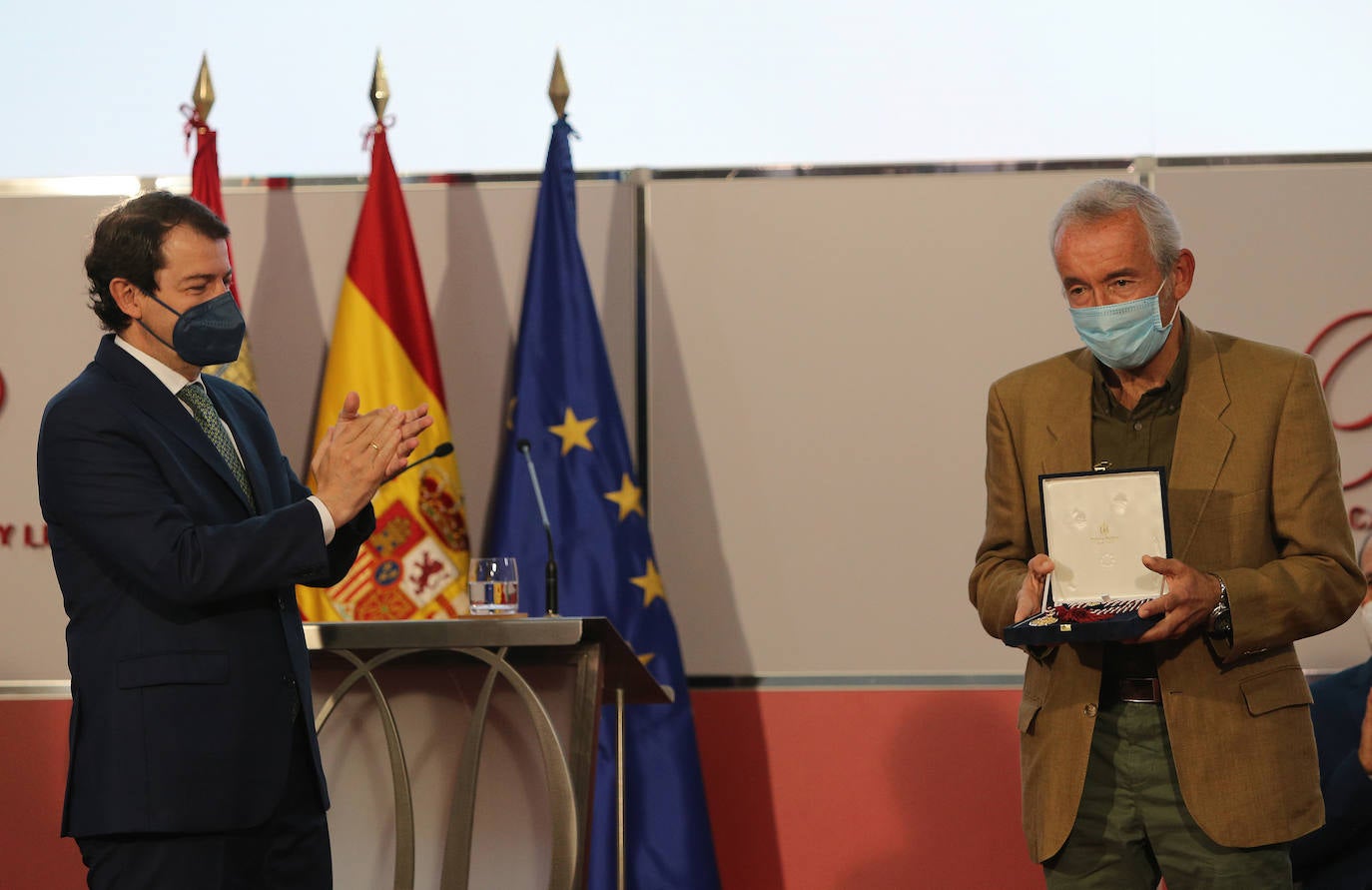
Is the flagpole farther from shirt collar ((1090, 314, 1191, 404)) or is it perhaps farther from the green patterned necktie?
shirt collar ((1090, 314, 1191, 404))

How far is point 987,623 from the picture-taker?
7.79 ft

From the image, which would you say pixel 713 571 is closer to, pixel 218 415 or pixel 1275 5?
pixel 218 415

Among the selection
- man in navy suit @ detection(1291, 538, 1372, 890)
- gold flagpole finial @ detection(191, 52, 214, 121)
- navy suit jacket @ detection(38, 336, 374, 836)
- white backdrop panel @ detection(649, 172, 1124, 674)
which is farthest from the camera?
white backdrop panel @ detection(649, 172, 1124, 674)

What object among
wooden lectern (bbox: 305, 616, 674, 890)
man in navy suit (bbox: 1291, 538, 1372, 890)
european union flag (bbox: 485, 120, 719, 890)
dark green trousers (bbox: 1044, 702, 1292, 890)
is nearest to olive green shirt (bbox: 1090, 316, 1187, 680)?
dark green trousers (bbox: 1044, 702, 1292, 890)

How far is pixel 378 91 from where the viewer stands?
4.48 metres

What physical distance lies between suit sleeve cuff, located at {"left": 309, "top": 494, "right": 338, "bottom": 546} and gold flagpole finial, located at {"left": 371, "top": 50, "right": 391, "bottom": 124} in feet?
8.00

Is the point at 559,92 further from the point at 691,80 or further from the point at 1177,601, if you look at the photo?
the point at 1177,601

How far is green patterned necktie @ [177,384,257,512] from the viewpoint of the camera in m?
2.43

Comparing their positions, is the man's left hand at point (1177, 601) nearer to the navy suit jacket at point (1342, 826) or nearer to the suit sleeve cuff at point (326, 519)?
the suit sleeve cuff at point (326, 519)

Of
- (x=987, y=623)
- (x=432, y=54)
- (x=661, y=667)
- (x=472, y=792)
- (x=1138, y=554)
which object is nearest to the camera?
(x=1138, y=554)

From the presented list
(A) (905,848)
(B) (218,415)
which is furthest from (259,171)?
(A) (905,848)

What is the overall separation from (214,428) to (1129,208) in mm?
1620

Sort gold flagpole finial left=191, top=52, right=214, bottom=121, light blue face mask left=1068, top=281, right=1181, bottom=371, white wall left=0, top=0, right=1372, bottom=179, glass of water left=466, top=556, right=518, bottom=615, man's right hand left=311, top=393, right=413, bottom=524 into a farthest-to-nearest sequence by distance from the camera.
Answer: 1. white wall left=0, top=0, right=1372, bottom=179
2. gold flagpole finial left=191, top=52, right=214, bottom=121
3. glass of water left=466, top=556, right=518, bottom=615
4. man's right hand left=311, top=393, right=413, bottom=524
5. light blue face mask left=1068, top=281, right=1181, bottom=371

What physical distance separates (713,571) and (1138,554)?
2.46 metres
